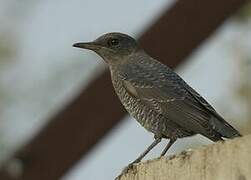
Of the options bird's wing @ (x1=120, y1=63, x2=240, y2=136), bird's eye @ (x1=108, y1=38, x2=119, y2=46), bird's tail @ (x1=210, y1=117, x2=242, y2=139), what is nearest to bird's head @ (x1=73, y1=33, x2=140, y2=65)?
bird's eye @ (x1=108, y1=38, x2=119, y2=46)

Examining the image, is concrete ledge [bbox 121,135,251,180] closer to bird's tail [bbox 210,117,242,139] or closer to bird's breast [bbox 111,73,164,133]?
bird's tail [bbox 210,117,242,139]

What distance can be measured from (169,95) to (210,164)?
236 cm

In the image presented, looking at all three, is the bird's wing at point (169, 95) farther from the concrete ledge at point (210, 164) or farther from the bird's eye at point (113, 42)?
the concrete ledge at point (210, 164)

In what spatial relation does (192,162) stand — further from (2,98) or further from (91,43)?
(2,98)

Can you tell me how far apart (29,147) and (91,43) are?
91cm

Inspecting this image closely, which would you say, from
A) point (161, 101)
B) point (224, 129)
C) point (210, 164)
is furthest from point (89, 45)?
point (210, 164)

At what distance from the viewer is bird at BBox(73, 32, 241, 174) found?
214 inches

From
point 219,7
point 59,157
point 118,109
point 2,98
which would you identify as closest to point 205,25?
point 219,7

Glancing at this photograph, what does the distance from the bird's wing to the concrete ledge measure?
5.21 feet

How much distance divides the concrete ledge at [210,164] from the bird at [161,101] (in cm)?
146

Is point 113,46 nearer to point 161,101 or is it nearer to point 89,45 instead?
point 89,45

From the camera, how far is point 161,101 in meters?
5.89

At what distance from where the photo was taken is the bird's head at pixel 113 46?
21.4 ft

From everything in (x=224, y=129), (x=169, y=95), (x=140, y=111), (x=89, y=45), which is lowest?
(x=89, y=45)
